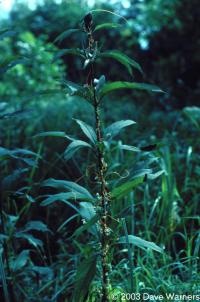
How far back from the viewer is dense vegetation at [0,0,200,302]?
1.60m

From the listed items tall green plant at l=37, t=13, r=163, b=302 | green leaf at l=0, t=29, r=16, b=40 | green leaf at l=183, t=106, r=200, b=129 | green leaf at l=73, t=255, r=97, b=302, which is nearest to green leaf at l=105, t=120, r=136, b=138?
tall green plant at l=37, t=13, r=163, b=302

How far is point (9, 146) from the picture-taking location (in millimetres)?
3496

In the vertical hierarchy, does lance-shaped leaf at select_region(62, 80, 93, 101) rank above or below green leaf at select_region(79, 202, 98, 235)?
above

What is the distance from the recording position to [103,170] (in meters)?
1.63

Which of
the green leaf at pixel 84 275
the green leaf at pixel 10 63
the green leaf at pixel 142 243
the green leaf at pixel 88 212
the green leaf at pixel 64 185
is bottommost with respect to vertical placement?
the green leaf at pixel 84 275

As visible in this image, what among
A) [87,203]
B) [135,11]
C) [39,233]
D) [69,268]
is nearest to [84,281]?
[87,203]

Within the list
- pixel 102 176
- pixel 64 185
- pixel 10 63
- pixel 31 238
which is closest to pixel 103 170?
pixel 102 176

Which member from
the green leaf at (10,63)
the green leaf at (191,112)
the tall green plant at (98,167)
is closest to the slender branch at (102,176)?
the tall green plant at (98,167)

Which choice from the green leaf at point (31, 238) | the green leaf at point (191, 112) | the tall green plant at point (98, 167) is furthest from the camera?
the green leaf at point (191, 112)

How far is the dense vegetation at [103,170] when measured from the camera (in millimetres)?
1596

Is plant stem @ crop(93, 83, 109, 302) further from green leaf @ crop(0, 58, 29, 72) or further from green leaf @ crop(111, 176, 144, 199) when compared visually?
green leaf @ crop(0, 58, 29, 72)

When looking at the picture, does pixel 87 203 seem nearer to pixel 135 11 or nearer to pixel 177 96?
pixel 177 96

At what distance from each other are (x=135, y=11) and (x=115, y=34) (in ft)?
2.87

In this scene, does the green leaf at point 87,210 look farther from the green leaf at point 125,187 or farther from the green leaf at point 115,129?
the green leaf at point 115,129
